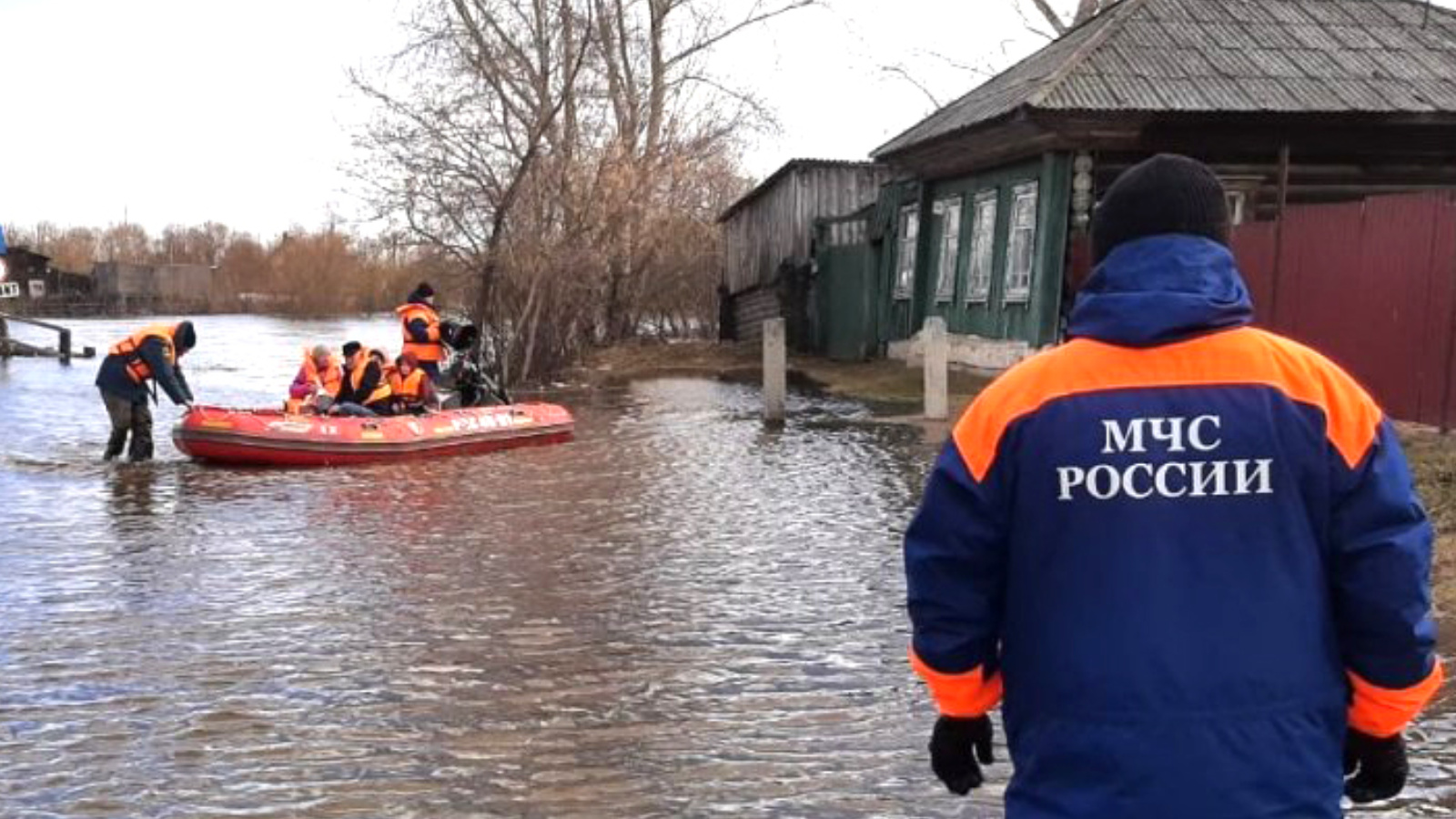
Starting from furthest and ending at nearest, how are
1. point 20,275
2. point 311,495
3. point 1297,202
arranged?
point 20,275 < point 1297,202 < point 311,495

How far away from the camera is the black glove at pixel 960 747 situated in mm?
2762

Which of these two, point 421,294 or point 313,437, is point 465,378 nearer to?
point 421,294

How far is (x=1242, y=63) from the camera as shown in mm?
18812

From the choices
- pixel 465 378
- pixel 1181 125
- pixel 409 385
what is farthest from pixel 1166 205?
pixel 465 378

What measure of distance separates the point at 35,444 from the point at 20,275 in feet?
171

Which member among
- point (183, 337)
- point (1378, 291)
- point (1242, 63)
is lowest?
point (183, 337)

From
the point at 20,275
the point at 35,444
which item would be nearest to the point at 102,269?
the point at 20,275

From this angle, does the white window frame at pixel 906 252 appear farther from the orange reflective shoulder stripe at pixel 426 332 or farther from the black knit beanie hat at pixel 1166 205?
the black knit beanie hat at pixel 1166 205

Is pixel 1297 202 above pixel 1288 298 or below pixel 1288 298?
above

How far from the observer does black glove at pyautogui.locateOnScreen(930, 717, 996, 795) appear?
276cm

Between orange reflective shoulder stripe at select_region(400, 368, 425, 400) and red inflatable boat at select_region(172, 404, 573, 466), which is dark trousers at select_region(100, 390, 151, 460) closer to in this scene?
red inflatable boat at select_region(172, 404, 573, 466)

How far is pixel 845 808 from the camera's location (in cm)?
492

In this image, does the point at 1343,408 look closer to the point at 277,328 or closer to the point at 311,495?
the point at 311,495

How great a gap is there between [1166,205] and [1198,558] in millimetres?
669
